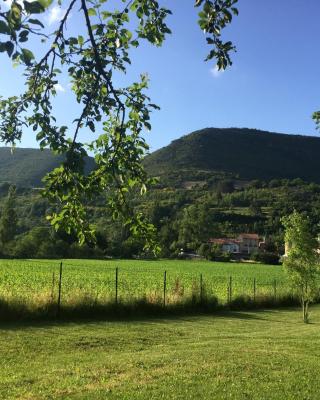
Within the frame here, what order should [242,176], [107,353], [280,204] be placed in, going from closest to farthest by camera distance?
[107,353] < [280,204] < [242,176]

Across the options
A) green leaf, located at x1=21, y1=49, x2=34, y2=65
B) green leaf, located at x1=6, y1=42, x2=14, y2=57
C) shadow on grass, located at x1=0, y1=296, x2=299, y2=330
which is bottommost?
shadow on grass, located at x1=0, y1=296, x2=299, y2=330

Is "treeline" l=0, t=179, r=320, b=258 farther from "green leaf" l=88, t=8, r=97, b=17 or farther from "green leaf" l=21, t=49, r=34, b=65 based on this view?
"green leaf" l=21, t=49, r=34, b=65

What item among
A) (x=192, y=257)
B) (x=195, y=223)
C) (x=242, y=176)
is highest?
(x=242, y=176)

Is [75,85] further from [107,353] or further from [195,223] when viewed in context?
[195,223]

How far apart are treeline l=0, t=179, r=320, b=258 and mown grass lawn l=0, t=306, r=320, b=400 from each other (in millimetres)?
71025

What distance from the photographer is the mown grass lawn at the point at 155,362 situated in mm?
7633

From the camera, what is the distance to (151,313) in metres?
20.4

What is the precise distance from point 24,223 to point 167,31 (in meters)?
127

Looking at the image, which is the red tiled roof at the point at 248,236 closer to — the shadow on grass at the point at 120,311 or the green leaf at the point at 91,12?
the shadow on grass at the point at 120,311

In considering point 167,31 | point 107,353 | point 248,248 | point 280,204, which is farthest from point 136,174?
point 280,204

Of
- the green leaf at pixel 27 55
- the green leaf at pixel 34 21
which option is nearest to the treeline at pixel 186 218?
the green leaf at pixel 27 55

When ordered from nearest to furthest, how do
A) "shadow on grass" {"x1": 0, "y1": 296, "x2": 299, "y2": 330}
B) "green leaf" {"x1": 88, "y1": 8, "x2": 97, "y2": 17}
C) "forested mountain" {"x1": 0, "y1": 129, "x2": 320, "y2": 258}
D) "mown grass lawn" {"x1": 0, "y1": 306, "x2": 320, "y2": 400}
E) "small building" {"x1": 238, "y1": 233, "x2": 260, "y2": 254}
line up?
"green leaf" {"x1": 88, "y1": 8, "x2": 97, "y2": 17}, "mown grass lawn" {"x1": 0, "y1": 306, "x2": 320, "y2": 400}, "shadow on grass" {"x1": 0, "y1": 296, "x2": 299, "y2": 330}, "forested mountain" {"x1": 0, "y1": 129, "x2": 320, "y2": 258}, "small building" {"x1": 238, "y1": 233, "x2": 260, "y2": 254}

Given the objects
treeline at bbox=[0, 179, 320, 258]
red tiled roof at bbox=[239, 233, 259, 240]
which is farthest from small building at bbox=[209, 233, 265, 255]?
treeline at bbox=[0, 179, 320, 258]

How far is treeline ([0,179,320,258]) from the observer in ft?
297
